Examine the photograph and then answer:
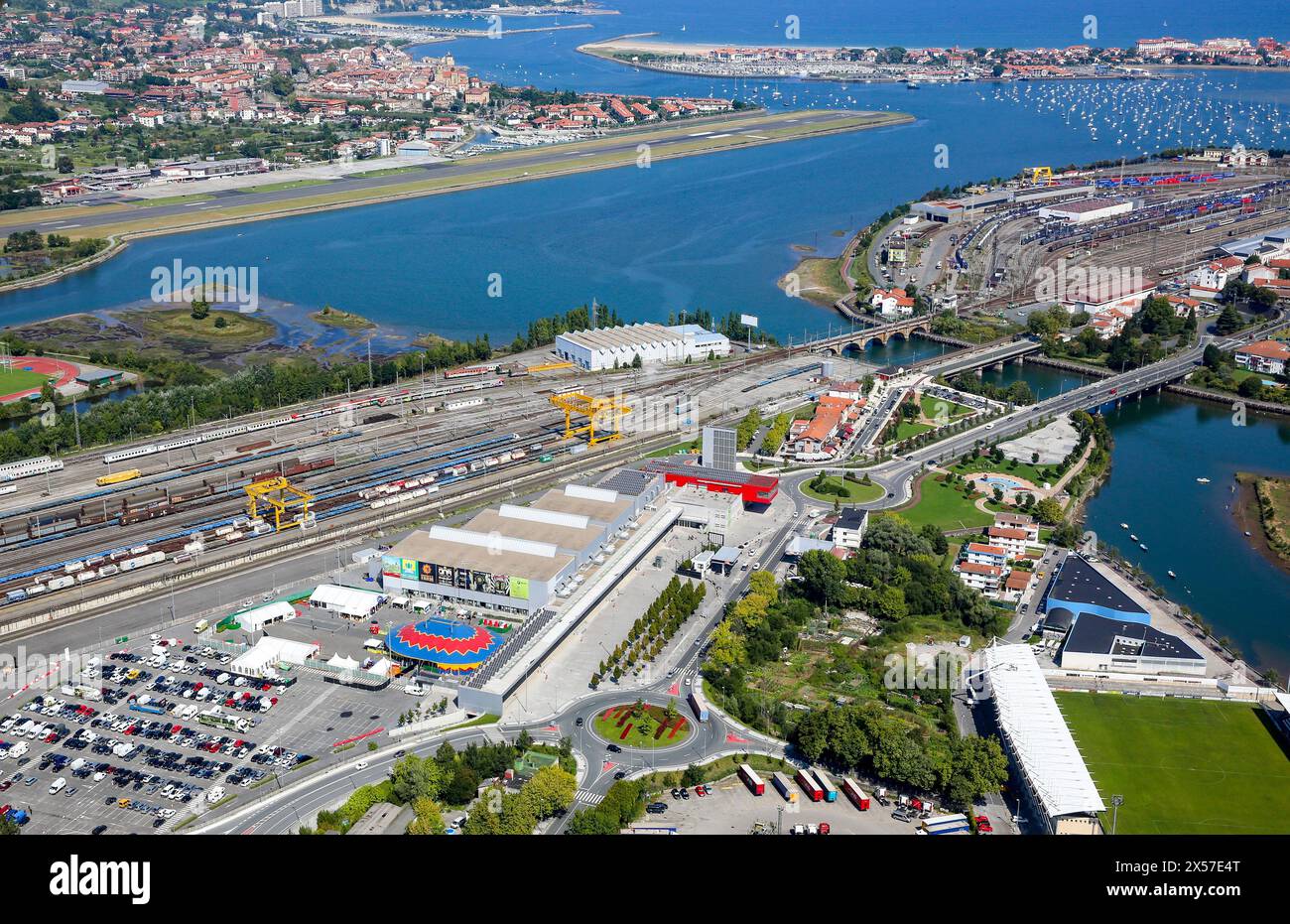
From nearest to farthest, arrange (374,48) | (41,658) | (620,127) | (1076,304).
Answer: (41,658)
(1076,304)
(620,127)
(374,48)

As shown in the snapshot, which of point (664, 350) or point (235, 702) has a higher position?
point (664, 350)

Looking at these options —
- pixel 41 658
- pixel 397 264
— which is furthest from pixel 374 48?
pixel 41 658


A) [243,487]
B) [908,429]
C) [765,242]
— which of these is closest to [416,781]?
[243,487]

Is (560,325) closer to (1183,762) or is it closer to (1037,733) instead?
(1037,733)

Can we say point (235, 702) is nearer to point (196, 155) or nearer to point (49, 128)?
point (196, 155)

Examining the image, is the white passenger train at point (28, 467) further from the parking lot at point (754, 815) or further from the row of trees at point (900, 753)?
the row of trees at point (900, 753)

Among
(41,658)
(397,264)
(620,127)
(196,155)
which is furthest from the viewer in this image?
(620,127)
